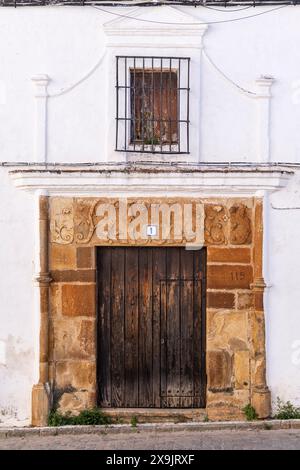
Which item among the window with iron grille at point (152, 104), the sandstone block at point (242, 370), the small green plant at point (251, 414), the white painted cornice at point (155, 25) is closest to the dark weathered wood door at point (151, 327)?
the sandstone block at point (242, 370)

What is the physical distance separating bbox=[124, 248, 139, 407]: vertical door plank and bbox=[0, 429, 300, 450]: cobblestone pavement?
495 millimetres

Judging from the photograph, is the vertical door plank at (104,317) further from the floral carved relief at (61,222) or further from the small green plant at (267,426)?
the small green plant at (267,426)

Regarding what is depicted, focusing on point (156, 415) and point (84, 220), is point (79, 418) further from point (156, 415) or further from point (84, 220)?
point (84, 220)

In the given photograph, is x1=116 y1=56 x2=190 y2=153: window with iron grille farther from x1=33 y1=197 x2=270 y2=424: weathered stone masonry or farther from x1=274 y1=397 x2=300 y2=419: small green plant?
x1=274 y1=397 x2=300 y2=419: small green plant

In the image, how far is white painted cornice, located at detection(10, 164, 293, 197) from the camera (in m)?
7.70

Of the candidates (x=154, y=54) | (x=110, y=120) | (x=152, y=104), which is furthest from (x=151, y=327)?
(x=154, y=54)

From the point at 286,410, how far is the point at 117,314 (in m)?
2.17

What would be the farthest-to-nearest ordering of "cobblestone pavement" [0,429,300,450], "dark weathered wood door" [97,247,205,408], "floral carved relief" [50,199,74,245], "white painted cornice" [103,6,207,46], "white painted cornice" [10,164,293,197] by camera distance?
1. "dark weathered wood door" [97,247,205,408]
2. "floral carved relief" [50,199,74,245]
3. "white painted cornice" [103,6,207,46]
4. "white painted cornice" [10,164,293,197]
5. "cobblestone pavement" [0,429,300,450]

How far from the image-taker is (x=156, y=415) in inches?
314

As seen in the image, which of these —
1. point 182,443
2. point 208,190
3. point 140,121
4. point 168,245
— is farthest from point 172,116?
point 182,443

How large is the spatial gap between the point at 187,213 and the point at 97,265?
3.87 feet

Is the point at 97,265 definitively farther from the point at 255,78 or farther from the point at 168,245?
the point at 255,78

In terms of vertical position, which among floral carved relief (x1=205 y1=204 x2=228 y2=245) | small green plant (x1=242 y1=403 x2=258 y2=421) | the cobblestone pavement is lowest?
the cobblestone pavement

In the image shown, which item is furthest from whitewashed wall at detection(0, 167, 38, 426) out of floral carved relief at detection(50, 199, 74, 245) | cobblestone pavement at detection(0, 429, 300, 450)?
cobblestone pavement at detection(0, 429, 300, 450)
